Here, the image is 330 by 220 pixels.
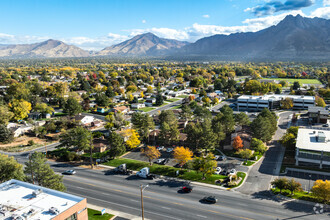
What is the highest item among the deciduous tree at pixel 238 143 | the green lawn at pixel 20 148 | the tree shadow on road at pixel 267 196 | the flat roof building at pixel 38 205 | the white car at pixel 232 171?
the flat roof building at pixel 38 205

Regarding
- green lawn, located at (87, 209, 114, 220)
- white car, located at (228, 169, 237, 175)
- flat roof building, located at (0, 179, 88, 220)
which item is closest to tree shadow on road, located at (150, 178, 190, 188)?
white car, located at (228, 169, 237, 175)

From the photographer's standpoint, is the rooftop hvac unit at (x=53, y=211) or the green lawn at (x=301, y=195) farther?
the green lawn at (x=301, y=195)

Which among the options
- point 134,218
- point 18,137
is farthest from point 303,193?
point 18,137

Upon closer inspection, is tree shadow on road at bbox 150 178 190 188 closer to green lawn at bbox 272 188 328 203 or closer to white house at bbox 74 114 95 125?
green lawn at bbox 272 188 328 203

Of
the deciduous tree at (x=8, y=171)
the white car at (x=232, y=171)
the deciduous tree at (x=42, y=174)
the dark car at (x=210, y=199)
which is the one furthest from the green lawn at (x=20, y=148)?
the white car at (x=232, y=171)

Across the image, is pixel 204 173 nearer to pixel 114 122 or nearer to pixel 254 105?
pixel 114 122

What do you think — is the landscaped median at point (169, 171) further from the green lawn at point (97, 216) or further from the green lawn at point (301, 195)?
the green lawn at point (97, 216)

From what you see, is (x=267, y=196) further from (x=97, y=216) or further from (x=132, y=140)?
(x=132, y=140)
